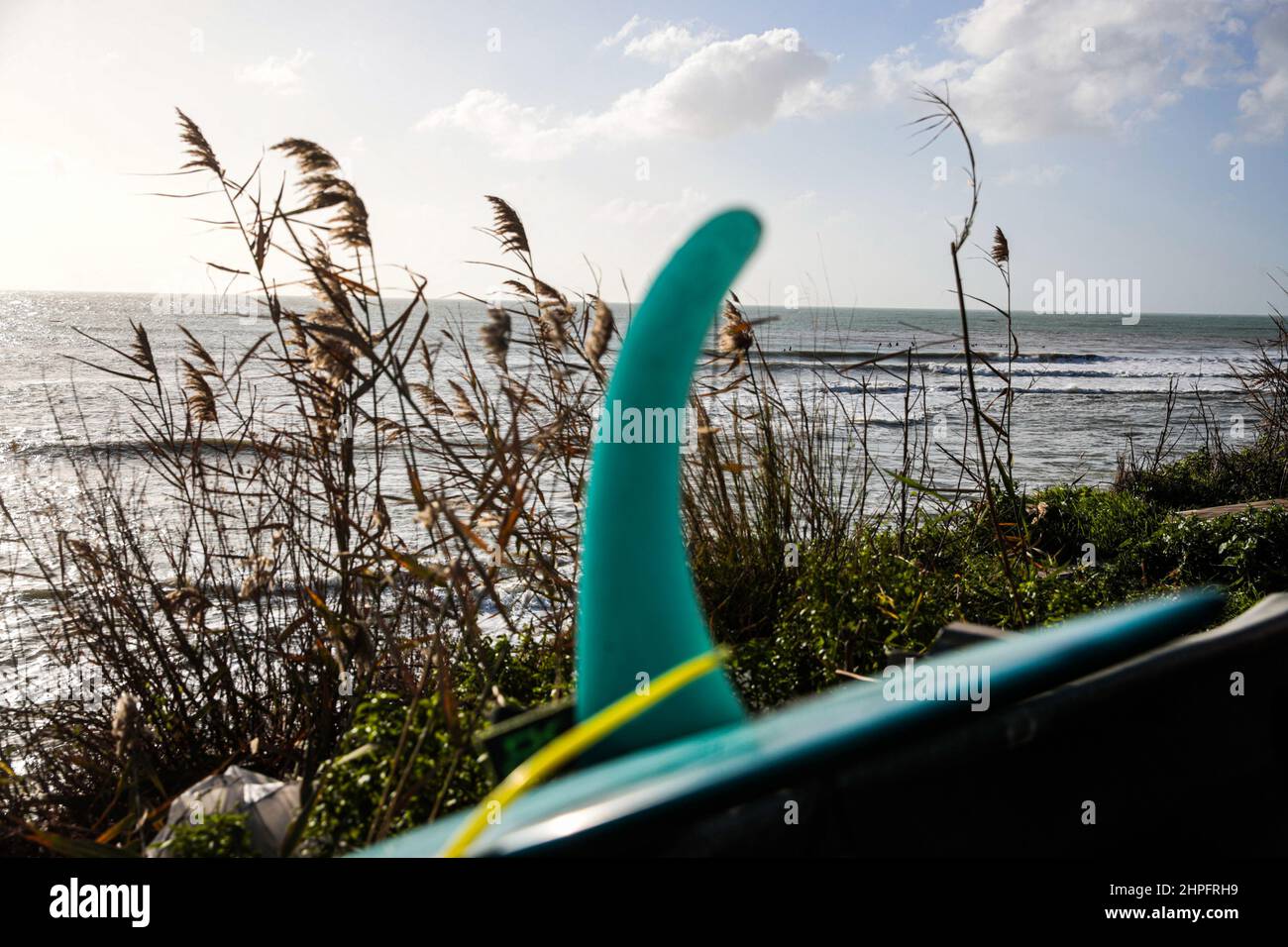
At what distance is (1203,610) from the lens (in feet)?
4.13

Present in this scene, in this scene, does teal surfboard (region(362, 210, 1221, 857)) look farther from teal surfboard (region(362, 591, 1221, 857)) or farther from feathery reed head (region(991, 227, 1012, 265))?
feathery reed head (region(991, 227, 1012, 265))

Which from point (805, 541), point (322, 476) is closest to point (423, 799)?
point (322, 476)

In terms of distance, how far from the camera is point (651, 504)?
1.20 metres

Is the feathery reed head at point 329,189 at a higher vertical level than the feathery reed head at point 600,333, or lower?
higher

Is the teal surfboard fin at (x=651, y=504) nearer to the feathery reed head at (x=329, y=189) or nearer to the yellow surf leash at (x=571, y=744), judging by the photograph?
the yellow surf leash at (x=571, y=744)

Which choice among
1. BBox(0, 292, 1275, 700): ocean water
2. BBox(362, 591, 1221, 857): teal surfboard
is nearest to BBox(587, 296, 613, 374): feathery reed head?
BBox(0, 292, 1275, 700): ocean water

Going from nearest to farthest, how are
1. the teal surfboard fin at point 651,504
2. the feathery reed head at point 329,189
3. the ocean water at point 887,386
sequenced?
the teal surfboard fin at point 651,504
the feathery reed head at point 329,189
the ocean water at point 887,386

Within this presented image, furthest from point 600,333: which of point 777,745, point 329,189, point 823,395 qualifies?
point 823,395

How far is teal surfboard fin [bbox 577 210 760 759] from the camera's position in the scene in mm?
1182

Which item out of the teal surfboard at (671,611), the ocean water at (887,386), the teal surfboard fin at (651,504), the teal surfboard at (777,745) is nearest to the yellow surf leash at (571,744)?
the teal surfboard at (777,745)

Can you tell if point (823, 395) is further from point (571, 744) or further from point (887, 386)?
point (571, 744)

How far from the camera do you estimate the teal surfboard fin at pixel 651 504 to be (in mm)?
1182
